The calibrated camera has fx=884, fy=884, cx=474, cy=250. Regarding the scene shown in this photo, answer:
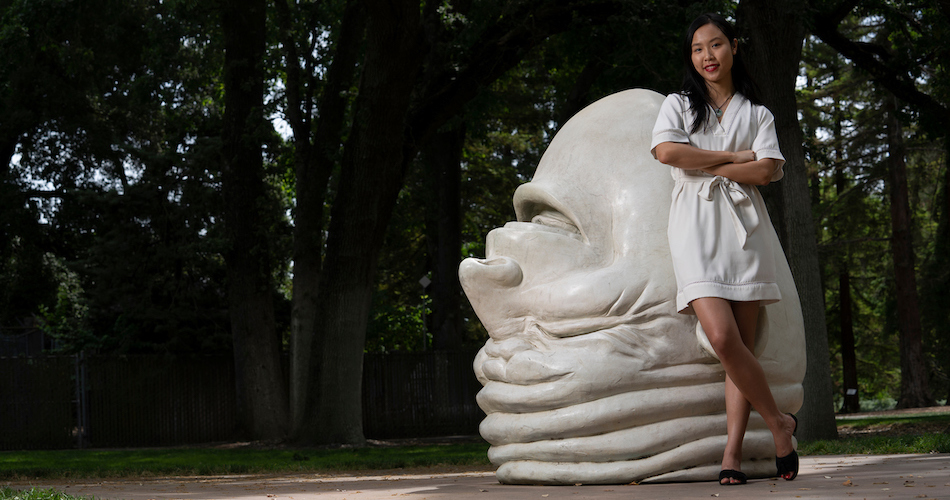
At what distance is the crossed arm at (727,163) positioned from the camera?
15.4 ft

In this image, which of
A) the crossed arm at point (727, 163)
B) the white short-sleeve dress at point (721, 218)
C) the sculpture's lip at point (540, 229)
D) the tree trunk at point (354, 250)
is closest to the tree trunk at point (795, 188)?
the tree trunk at point (354, 250)

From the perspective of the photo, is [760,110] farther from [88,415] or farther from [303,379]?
[88,415]

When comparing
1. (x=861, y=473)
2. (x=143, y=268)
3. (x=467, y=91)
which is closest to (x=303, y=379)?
(x=467, y=91)

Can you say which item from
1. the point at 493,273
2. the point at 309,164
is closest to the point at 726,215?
the point at 493,273

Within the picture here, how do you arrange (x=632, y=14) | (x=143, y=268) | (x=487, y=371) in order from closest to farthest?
(x=487, y=371) → (x=632, y=14) → (x=143, y=268)

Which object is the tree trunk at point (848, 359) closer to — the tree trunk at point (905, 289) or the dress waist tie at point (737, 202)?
the tree trunk at point (905, 289)

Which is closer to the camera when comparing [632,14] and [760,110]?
[760,110]

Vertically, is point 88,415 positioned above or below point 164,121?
below

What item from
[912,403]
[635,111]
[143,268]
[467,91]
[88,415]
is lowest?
[912,403]

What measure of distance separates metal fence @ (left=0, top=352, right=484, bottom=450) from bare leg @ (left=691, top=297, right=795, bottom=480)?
16.5m

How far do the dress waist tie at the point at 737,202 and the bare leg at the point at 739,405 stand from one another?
350 millimetres

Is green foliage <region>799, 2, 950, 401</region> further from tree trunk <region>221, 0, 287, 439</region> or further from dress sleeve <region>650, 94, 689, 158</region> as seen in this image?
dress sleeve <region>650, 94, 689, 158</region>

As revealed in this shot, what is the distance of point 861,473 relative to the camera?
508 cm

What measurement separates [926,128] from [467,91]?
24.7ft
